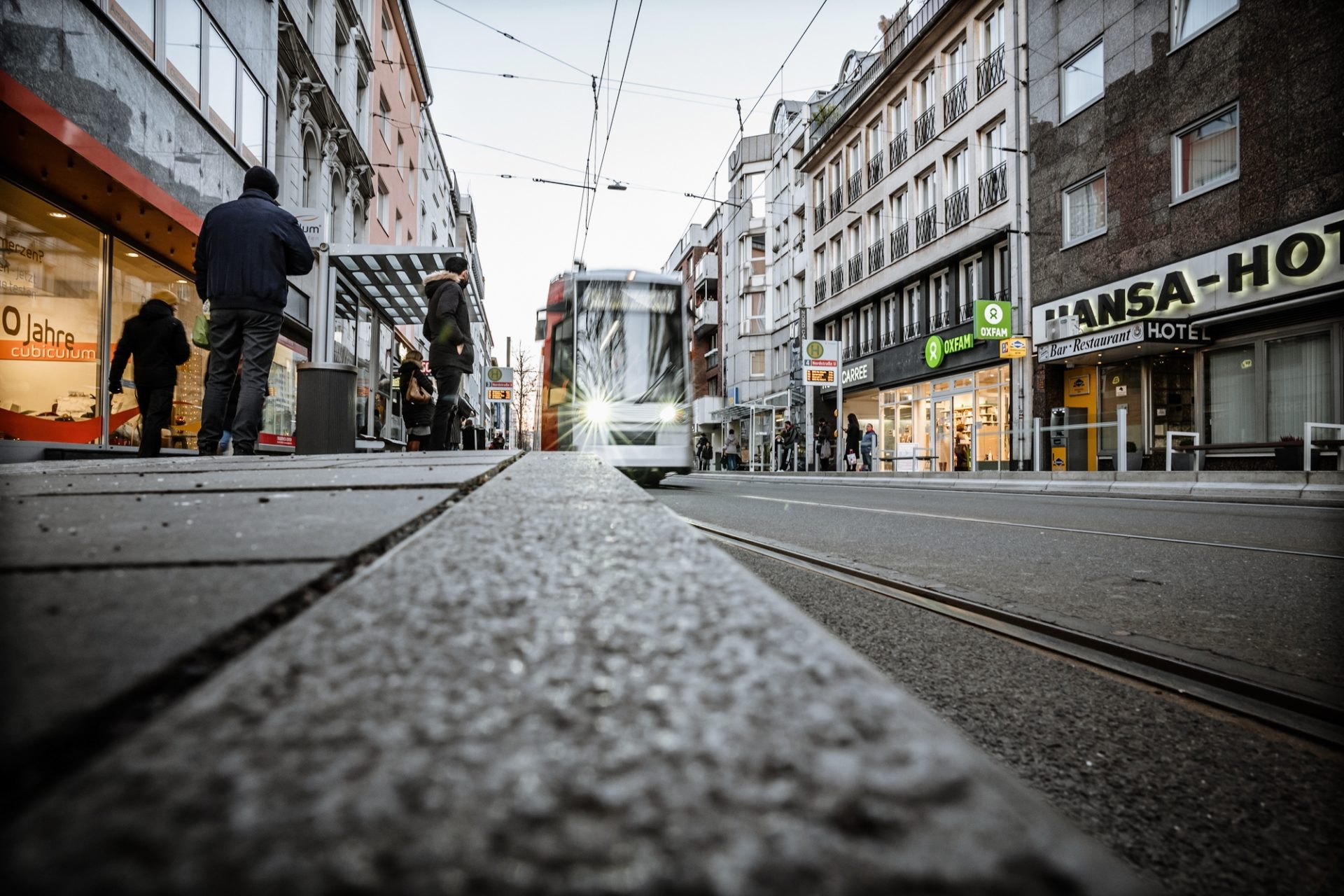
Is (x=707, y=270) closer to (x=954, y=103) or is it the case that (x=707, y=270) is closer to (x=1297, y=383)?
(x=954, y=103)

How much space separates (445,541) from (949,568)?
3465mm

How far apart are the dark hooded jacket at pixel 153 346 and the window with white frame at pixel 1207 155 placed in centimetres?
1693

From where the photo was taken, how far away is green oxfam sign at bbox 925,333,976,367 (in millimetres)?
21500

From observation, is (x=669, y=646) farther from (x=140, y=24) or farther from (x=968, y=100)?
(x=968, y=100)

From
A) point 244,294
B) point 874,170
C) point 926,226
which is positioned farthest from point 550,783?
point 874,170

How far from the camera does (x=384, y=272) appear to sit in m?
12.4

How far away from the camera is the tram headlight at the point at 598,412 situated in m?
11.6

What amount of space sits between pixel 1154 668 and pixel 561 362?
10.6m

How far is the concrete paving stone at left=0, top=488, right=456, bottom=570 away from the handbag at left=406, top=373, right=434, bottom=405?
872 cm

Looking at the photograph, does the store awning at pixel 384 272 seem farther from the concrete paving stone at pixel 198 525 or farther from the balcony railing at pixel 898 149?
the balcony railing at pixel 898 149

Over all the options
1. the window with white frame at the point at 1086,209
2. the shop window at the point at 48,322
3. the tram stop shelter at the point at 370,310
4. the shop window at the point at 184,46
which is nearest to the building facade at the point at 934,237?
the window with white frame at the point at 1086,209

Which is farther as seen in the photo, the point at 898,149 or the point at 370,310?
the point at 898,149

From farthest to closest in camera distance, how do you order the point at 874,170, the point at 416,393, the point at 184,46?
1. the point at 874,170
2. the point at 416,393
3. the point at 184,46

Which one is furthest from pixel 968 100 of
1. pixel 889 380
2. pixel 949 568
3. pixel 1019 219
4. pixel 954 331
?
pixel 949 568
